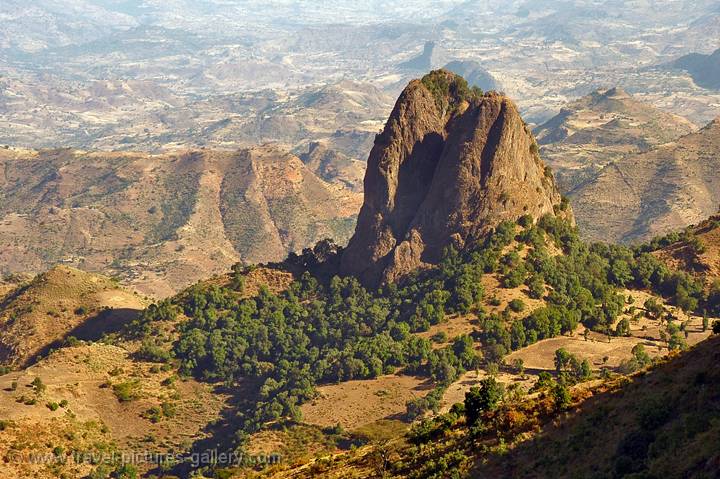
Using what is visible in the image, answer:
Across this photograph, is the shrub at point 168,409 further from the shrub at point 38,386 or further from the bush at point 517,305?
the bush at point 517,305

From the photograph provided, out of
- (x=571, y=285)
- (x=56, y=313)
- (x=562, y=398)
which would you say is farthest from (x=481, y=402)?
(x=56, y=313)

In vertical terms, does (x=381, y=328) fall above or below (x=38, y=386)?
above

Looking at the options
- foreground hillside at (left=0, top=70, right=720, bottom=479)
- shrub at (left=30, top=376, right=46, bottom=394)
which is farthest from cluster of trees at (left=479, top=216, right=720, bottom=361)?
shrub at (left=30, top=376, right=46, bottom=394)

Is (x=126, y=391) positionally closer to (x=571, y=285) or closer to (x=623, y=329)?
(x=571, y=285)

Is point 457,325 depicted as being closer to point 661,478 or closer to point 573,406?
point 573,406

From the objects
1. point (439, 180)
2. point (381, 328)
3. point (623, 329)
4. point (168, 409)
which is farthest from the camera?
point (439, 180)

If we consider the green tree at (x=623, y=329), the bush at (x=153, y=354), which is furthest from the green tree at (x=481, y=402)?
the bush at (x=153, y=354)

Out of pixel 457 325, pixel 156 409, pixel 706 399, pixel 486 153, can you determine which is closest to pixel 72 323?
pixel 156 409

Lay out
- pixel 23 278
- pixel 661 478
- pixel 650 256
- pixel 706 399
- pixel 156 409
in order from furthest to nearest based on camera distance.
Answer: pixel 23 278 < pixel 650 256 < pixel 156 409 < pixel 706 399 < pixel 661 478
